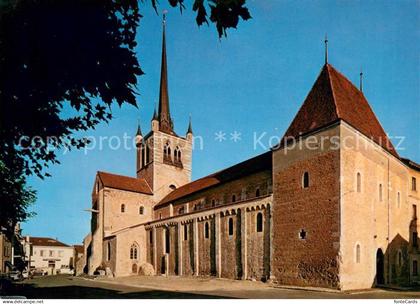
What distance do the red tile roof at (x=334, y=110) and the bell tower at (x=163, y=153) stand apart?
77.8ft

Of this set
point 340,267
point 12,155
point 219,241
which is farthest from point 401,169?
point 12,155

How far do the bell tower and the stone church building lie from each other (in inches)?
463

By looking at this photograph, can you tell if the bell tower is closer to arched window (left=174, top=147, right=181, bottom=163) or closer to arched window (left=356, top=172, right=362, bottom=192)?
arched window (left=174, top=147, right=181, bottom=163)

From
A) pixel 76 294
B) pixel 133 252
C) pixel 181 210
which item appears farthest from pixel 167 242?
pixel 76 294

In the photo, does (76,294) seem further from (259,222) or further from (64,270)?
(64,270)

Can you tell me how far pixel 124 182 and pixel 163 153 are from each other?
5792 millimetres

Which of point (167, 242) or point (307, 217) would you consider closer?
point (307, 217)

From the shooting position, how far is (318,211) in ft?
60.2

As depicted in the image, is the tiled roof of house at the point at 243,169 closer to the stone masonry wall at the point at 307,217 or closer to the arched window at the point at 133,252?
the stone masonry wall at the point at 307,217

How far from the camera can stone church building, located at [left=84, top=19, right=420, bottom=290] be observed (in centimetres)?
1775

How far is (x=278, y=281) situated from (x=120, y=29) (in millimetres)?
17010

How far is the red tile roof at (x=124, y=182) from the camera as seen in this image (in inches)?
1524

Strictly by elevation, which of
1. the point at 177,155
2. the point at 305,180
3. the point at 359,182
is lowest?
the point at 359,182

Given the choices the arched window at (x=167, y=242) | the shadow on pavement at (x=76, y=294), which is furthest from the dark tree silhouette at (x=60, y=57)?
the arched window at (x=167, y=242)
